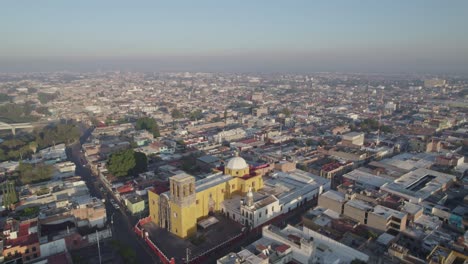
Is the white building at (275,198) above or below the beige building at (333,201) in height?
below

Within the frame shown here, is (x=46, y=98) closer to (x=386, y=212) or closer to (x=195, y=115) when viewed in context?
(x=195, y=115)

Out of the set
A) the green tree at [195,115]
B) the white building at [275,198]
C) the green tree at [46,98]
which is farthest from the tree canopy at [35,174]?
the green tree at [46,98]

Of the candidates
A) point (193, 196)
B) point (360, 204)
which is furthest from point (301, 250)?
point (193, 196)

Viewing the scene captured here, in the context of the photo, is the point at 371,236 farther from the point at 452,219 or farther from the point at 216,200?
the point at 216,200

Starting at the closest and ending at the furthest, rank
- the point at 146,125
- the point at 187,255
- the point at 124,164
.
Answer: the point at 187,255 → the point at 124,164 → the point at 146,125

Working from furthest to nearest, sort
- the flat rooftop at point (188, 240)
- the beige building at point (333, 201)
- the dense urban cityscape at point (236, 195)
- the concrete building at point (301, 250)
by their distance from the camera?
the beige building at point (333, 201), the flat rooftop at point (188, 240), the dense urban cityscape at point (236, 195), the concrete building at point (301, 250)

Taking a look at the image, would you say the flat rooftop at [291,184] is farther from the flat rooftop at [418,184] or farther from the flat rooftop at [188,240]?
the flat rooftop at [418,184]

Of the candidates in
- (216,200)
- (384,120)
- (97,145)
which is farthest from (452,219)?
(384,120)

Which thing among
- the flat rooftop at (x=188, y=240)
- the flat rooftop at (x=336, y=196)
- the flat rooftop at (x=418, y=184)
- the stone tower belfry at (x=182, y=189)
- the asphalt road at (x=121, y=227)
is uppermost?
the stone tower belfry at (x=182, y=189)
